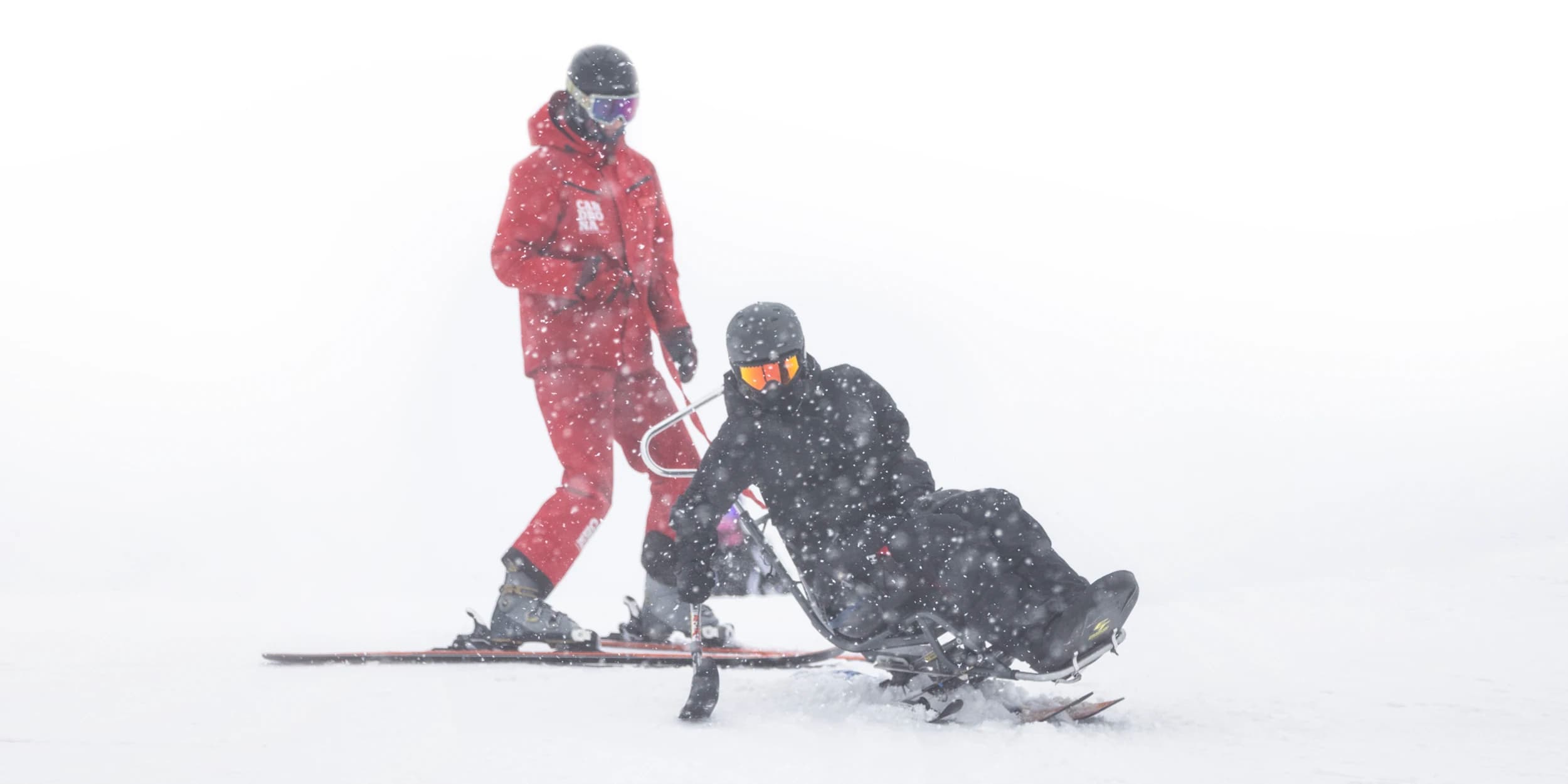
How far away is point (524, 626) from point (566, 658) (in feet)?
0.82

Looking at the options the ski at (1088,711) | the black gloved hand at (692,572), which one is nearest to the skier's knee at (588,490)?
the black gloved hand at (692,572)

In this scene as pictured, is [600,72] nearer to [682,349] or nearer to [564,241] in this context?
[564,241]

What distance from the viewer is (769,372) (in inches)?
149

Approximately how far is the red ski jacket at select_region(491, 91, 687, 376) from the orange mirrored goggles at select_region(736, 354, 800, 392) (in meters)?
1.33

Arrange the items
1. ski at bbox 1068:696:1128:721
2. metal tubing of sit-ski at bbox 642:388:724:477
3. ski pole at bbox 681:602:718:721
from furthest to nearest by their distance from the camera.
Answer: metal tubing of sit-ski at bbox 642:388:724:477, ski pole at bbox 681:602:718:721, ski at bbox 1068:696:1128:721

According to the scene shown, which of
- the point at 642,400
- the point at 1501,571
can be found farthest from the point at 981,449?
the point at 642,400

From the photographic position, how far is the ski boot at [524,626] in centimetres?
490

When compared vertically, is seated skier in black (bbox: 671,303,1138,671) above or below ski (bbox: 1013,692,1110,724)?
above

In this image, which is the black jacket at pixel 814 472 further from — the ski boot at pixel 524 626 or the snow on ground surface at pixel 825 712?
the ski boot at pixel 524 626

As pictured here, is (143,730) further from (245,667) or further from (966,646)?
(966,646)

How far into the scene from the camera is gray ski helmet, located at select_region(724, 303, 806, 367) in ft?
12.4

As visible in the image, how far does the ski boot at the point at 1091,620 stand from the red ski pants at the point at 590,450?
5.94 ft

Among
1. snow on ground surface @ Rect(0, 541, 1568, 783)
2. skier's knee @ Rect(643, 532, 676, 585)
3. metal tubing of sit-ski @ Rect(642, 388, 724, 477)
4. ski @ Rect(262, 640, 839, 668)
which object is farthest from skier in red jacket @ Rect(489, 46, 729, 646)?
skier's knee @ Rect(643, 532, 676, 585)

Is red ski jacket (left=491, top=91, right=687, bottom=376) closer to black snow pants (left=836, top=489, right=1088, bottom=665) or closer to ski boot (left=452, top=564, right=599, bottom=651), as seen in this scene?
ski boot (left=452, top=564, right=599, bottom=651)
